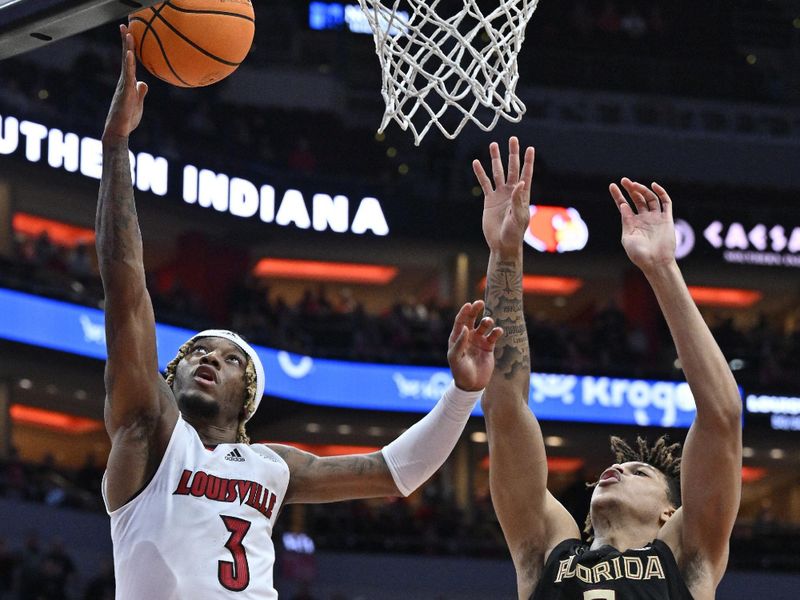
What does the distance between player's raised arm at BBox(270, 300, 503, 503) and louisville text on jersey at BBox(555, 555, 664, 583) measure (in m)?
0.54

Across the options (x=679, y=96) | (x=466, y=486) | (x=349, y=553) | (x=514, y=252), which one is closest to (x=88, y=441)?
(x=466, y=486)

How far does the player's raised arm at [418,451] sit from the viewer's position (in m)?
4.06

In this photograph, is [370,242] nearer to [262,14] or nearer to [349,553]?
[262,14]

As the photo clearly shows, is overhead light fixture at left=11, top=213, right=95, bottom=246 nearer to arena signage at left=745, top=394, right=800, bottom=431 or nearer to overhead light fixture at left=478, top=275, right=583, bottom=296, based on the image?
overhead light fixture at left=478, top=275, right=583, bottom=296

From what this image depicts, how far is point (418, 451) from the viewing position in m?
4.13

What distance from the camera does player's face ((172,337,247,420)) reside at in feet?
13.4

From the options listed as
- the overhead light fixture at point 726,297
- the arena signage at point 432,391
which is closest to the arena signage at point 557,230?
the arena signage at point 432,391

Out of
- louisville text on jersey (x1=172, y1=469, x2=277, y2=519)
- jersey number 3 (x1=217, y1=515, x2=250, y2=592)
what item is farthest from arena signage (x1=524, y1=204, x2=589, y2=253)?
jersey number 3 (x1=217, y1=515, x2=250, y2=592)

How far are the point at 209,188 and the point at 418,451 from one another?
1620 centimetres

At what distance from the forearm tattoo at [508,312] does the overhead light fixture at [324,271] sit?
18.7 meters

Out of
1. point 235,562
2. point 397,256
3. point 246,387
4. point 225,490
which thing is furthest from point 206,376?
point 397,256

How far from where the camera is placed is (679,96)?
78.2 feet

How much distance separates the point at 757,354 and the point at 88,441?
37.3 ft

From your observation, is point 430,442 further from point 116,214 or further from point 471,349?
point 116,214
